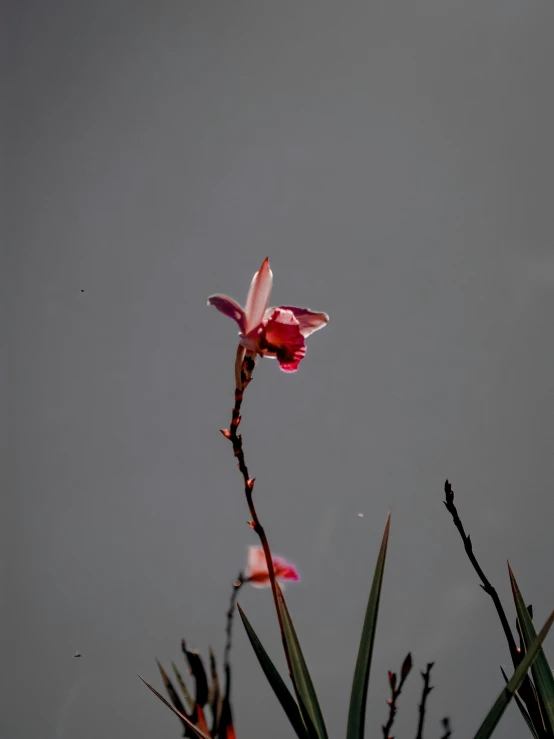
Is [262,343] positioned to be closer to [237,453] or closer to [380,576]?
[237,453]

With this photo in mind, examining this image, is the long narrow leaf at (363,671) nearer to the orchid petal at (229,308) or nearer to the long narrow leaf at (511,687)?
the long narrow leaf at (511,687)

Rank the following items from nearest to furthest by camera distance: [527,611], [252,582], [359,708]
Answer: [359,708] < [527,611] < [252,582]

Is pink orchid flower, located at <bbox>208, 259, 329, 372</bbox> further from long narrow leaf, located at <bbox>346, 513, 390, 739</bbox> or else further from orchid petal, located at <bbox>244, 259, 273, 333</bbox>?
long narrow leaf, located at <bbox>346, 513, 390, 739</bbox>

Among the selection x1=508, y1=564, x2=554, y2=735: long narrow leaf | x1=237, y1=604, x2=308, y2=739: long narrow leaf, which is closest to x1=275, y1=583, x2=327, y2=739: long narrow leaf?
x1=237, y1=604, x2=308, y2=739: long narrow leaf

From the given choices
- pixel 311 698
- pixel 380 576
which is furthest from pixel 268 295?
pixel 311 698

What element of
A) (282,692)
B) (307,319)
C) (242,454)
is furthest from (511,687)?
(307,319)

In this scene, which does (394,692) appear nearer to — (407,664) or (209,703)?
(407,664)

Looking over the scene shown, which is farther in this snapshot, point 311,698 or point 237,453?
point 311,698
